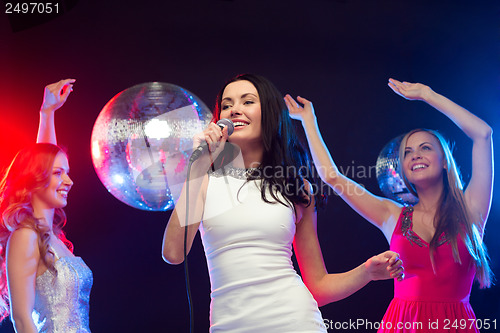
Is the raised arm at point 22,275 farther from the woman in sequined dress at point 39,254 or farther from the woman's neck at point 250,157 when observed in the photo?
the woman's neck at point 250,157

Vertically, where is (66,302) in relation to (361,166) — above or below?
below

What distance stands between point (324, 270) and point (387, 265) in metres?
0.26

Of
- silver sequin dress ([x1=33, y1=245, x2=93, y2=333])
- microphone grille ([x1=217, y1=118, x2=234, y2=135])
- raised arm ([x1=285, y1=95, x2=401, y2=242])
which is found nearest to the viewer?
microphone grille ([x1=217, y1=118, x2=234, y2=135])

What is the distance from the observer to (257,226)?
1290 millimetres

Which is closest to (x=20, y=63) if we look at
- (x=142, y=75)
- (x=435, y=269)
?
(x=142, y=75)

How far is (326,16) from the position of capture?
10.9 ft

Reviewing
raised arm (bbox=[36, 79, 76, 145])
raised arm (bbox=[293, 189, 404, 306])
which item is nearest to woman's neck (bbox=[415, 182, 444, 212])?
raised arm (bbox=[293, 189, 404, 306])

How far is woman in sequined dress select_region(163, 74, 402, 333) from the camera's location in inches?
47.6

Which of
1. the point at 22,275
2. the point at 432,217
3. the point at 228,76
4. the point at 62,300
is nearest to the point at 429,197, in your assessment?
the point at 432,217

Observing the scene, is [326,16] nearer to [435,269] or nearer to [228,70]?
[228,70]

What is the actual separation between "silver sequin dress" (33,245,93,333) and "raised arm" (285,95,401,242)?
1.21 metres

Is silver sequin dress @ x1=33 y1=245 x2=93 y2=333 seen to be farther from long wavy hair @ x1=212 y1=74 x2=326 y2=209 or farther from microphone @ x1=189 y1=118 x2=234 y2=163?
microphone @ x1=189 y1=118 x2=234 y2=163

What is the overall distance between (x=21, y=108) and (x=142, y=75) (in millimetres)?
743

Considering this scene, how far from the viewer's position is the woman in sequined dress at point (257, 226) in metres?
1.21
